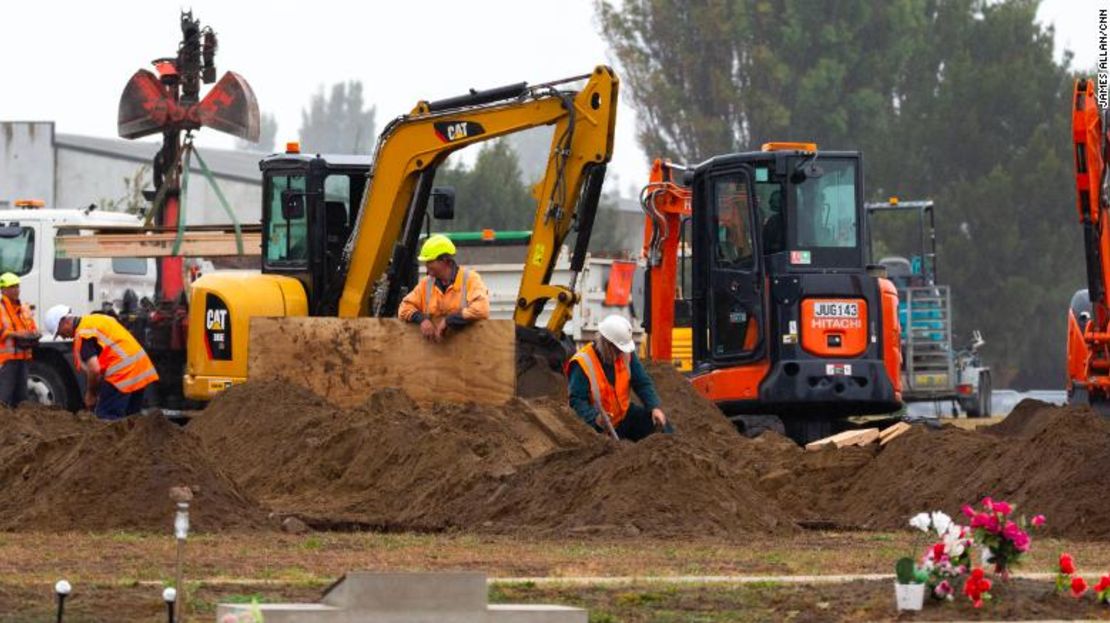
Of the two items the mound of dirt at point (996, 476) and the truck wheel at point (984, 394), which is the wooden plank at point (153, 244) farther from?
the truck wheel at point (984, 394)

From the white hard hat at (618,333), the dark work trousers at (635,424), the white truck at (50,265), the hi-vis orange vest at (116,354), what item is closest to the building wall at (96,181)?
the white truck at (50,265)

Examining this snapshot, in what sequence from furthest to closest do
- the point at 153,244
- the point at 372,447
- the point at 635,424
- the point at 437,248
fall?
the point at 153,244 < the point at 437,248 < the point at 372,447 < the point at 635,424

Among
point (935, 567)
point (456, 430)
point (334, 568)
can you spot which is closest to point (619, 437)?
point (456, 430)

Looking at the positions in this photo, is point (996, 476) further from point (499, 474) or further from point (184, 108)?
point (184, 108)

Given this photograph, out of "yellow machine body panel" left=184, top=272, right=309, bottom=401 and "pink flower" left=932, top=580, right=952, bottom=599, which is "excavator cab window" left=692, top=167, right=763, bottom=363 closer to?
"yellow machine body panel" left=184, top=272, right=309, bottom=401

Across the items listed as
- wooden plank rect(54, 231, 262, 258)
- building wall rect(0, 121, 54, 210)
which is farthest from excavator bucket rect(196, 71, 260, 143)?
building wall rect(0, 121, 54, 210)

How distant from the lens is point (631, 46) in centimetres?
6881

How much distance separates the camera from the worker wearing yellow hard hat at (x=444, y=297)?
20062 millimetres

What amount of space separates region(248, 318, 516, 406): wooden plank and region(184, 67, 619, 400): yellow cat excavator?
1.52 m

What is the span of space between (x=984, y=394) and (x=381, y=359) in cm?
1979

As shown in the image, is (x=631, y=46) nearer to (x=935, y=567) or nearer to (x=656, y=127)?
(x=656, y=127)

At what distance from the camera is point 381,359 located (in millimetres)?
20469

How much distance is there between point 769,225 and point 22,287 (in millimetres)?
10337

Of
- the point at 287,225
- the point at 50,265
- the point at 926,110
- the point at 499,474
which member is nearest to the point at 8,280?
the point at 50,265
